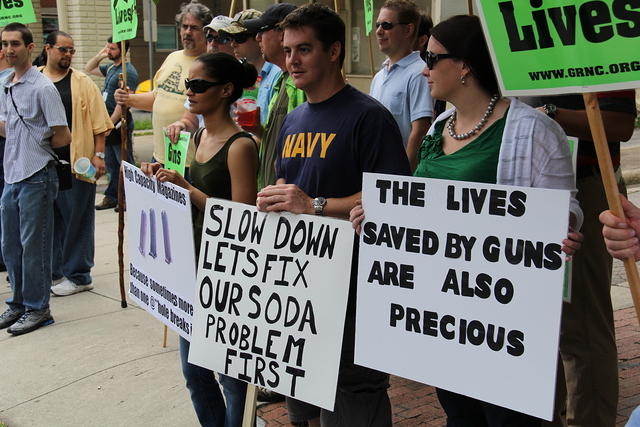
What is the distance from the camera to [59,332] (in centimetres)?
608

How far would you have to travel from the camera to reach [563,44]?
2.44m

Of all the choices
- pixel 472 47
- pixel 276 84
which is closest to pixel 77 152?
pixel 276 84

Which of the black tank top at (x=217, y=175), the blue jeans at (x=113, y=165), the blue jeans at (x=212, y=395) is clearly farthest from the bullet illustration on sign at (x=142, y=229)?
the blue jeans at (x=113, y=165)

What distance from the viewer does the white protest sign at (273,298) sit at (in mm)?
3094

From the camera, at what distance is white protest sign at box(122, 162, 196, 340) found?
3709 mm

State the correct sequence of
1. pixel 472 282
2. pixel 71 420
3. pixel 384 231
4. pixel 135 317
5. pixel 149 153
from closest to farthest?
pixel 472 282 < pixel 384 231 < pixel 71 420 < pixel 135 317 < pixel 149 153

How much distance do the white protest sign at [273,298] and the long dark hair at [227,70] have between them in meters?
0.70

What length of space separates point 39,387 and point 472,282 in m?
3.33

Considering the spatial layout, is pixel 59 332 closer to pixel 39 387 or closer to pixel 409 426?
pixel 39 387

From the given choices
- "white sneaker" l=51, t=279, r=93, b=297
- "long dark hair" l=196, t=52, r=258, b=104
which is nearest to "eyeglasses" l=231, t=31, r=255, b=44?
"long dark hair" l=196, t=52, r=258, b=104

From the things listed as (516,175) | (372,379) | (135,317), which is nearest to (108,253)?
(135,317)

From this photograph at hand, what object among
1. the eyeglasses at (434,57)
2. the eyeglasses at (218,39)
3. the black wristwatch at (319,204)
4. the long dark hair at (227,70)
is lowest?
the black wristwatch at (319,204)

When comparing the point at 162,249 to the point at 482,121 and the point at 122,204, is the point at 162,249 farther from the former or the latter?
the point at 122,204

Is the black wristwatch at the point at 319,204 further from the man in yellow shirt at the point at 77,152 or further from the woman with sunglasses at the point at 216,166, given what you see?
the man in yellow shirt at the point at 77,152
